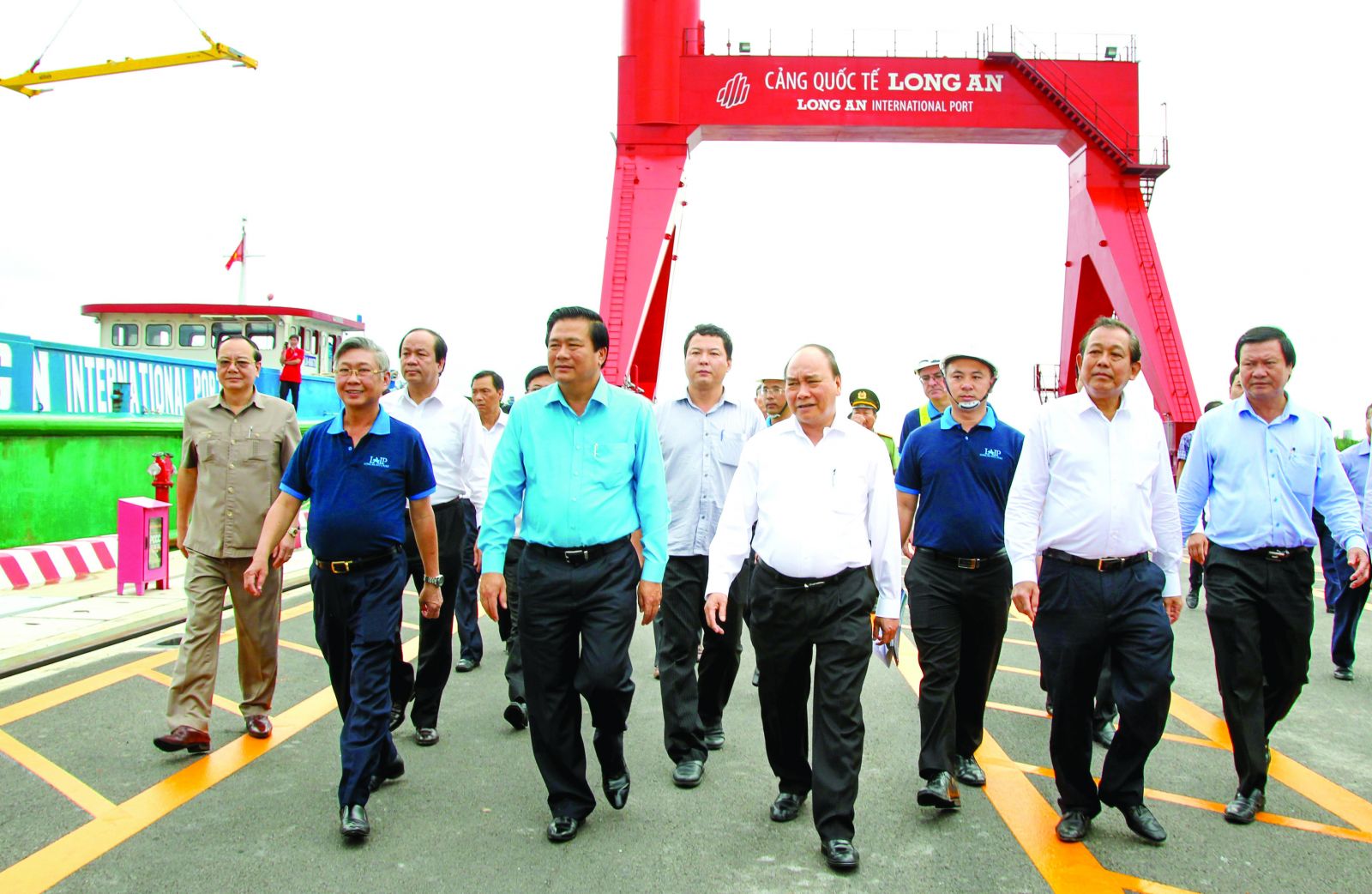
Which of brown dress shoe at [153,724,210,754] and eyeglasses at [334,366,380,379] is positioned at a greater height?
eyeglasses at [334,366,380,379]

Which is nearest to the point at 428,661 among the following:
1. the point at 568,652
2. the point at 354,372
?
the point at 568,652

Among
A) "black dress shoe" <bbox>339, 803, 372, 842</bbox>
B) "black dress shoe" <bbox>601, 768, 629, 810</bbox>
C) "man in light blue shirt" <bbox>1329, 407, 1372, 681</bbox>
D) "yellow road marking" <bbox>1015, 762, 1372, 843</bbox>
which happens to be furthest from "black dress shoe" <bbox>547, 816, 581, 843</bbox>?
"man in light blue shirt" <bbox>1329, 407, 1372, 681</bbox>

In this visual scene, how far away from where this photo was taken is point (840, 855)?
3.38m

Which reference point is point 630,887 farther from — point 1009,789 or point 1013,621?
point 1013,621

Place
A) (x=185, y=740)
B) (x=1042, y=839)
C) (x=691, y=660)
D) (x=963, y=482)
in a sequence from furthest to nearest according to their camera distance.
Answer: (x=691, y=660) → (x=185, y=740) → (x=963, y=482) → (x=1042, y=839)

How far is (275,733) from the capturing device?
492 cm

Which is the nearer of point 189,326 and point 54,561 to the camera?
point 54,561

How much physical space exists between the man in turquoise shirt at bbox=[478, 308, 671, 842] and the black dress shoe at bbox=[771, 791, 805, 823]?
0.59 m

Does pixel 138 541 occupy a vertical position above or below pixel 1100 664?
below

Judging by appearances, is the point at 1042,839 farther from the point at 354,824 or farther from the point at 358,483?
the point at 358,483

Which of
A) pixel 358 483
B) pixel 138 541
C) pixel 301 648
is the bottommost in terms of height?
pixel 301 648

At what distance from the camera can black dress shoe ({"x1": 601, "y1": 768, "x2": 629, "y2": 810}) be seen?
12.8ft

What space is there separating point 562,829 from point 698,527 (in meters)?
1.61

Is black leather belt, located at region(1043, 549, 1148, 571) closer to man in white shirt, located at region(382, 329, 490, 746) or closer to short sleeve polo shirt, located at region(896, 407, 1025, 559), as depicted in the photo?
short sleeve polo shirt, located at region(896, 407, 1025, 559)
